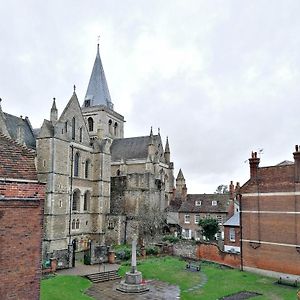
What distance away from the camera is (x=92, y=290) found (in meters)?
24.7

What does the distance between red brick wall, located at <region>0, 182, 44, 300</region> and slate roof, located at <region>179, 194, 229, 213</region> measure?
46081mm

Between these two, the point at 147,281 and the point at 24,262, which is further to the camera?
the point at 147,281

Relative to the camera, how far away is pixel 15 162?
33.3 feet

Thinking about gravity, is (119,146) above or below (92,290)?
above

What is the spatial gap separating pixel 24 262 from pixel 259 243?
24352mm

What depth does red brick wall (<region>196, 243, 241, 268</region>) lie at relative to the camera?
104 ft

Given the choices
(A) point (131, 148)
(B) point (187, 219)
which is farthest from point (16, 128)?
(B) point (187, 219)

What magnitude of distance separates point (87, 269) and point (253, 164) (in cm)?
1693

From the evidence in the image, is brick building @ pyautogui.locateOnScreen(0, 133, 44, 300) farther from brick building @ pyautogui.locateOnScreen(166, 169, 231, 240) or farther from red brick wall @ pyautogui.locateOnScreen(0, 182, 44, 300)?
brick building @ pyautogui.locateOnScreen(166, 169, 231, 240)

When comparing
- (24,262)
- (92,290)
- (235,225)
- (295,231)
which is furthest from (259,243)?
(24,262)

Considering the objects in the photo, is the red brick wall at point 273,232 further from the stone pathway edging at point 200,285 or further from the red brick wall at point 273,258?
the stone pathway edging at point 200,285

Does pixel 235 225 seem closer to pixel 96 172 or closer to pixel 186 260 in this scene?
pixel 186 260

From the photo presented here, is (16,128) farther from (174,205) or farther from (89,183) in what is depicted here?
(174,205)

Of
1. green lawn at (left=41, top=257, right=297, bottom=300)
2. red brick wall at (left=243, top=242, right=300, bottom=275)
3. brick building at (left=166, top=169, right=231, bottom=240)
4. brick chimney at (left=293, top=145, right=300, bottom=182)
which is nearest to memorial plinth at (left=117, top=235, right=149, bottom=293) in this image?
green lawn at (left=41, top=257, right=297, bottom=300)
